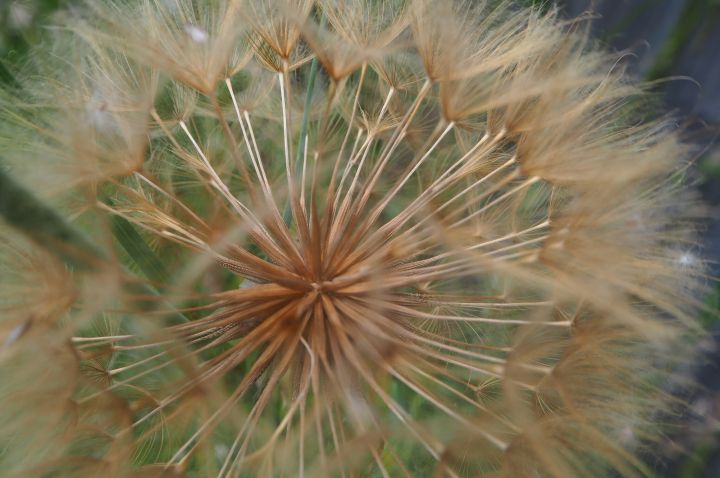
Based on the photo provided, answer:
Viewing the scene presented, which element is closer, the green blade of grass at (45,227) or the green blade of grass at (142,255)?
the green blade of grass at (45,227)

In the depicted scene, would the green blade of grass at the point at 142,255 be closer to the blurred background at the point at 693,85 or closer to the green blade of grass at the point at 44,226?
the green blade of grass at the point at 44,226

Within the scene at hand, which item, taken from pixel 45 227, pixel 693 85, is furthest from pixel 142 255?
pixel 693 85

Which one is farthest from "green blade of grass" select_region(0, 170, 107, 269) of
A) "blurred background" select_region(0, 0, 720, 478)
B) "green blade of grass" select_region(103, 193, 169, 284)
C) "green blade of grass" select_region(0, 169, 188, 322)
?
"blurred background" select_region(0, 0, 720, 478)

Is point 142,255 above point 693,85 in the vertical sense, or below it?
below

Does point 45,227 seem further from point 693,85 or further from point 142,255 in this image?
point 693,85

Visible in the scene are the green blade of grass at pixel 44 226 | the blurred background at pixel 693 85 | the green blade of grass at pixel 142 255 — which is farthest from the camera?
the blurred background at pixel 693 85

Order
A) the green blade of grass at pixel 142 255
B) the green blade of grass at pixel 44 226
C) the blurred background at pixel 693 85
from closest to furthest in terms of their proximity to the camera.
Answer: the green blade of grass at pixel 44 226 < the green blade of grass at pixel 142 255 < the blurred background at pixel 693 85

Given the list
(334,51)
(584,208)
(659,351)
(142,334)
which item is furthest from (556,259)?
(142,334)

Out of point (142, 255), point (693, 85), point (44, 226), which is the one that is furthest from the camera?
point (693, 85)

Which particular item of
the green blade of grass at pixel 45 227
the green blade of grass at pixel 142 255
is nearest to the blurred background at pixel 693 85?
the green blade of grass at pixel 142 255

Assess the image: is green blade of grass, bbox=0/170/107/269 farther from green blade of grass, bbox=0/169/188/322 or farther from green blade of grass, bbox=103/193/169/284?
green blade of grass, bbox=103/193/169/284
